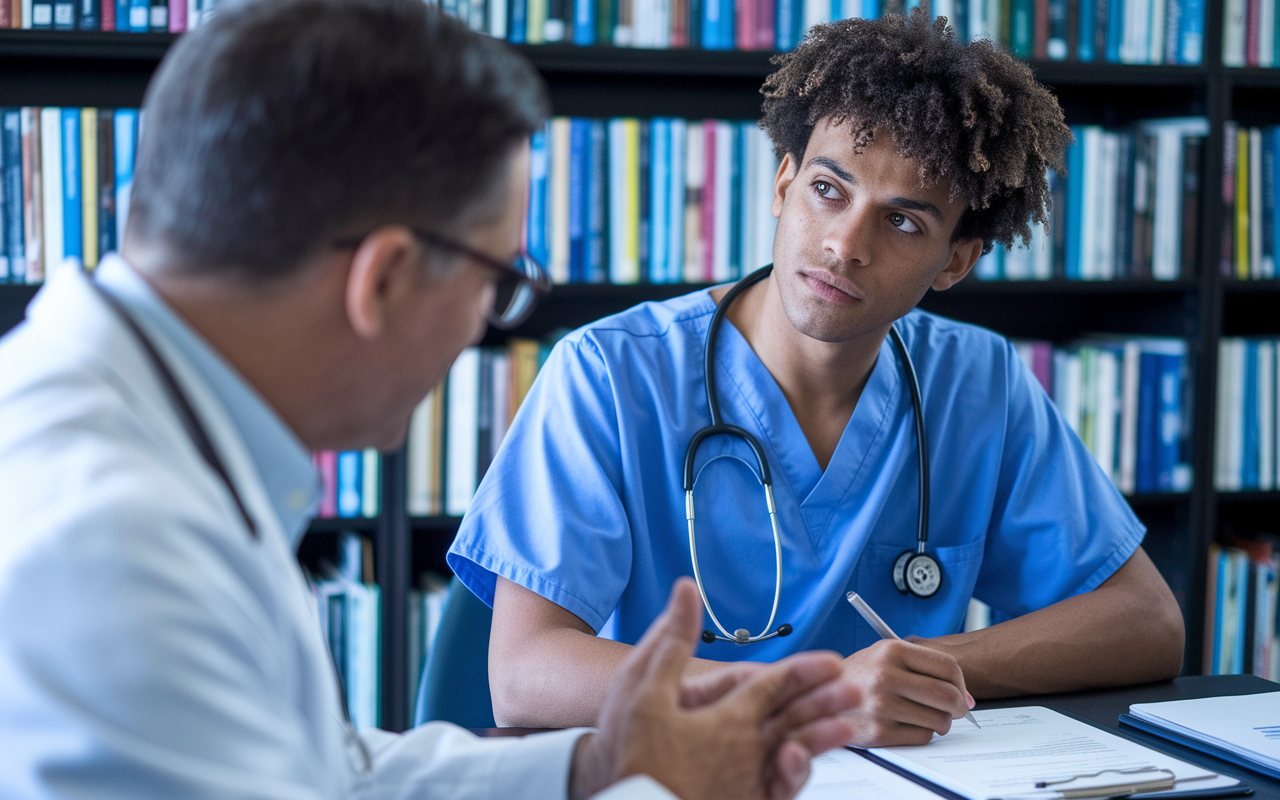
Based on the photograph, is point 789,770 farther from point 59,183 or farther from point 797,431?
point 59,183

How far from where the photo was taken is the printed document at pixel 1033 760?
84 centimetres

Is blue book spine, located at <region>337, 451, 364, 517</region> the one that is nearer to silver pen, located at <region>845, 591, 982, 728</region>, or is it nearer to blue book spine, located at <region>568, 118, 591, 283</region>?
blue book spine, located at <region>568, 118, 591, 283</region>

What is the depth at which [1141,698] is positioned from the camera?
114 cm

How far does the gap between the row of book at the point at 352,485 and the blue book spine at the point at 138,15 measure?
0.78m

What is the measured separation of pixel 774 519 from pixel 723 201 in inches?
33.8

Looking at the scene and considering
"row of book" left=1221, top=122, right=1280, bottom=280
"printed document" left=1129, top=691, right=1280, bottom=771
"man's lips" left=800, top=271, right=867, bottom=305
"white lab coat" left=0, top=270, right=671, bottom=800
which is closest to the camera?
"white lab coat" left=0, top=270, right=671, bottom=800

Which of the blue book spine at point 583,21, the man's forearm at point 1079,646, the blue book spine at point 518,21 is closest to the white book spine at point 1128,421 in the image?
the man's forearm at point 1079,646

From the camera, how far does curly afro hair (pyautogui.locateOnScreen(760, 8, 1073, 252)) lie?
129 centimetres

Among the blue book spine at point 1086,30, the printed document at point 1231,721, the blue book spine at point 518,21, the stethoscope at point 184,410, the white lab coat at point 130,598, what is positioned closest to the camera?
the white lab coat at point 130,598

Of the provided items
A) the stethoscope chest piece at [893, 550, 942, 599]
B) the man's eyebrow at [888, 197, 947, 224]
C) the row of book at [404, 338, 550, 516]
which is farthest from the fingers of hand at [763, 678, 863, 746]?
the row of book at [404, 338, 550, 516]

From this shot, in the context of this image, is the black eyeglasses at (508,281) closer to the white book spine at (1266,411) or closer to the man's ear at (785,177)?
the man's ear at (785,177)

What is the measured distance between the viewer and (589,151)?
6.24ft

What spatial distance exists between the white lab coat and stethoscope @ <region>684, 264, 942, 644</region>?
64 centimetres

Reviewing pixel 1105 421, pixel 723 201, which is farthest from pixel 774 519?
pixel 1105 421
